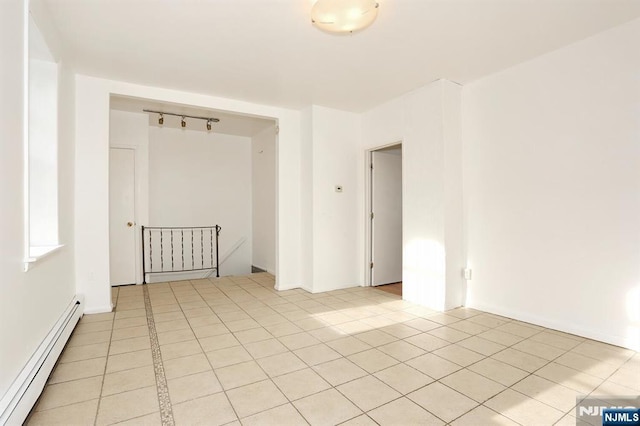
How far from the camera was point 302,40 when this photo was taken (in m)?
2.97

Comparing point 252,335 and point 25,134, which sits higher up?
point 25,134

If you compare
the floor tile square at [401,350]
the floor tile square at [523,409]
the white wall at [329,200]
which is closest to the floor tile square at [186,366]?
the floor tile square at [401,350]

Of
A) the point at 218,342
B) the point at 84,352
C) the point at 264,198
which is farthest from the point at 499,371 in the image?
the point at 264,198

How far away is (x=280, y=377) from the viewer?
2320mm

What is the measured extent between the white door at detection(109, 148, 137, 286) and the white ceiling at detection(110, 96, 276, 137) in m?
0.79

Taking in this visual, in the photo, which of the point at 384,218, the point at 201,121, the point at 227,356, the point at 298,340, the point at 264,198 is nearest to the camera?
the point at 227,356

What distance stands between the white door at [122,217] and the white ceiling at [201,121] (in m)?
0.79

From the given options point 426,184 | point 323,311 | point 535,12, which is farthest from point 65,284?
point 535,12

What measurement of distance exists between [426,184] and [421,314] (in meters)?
1.59

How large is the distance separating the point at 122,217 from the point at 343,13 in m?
4.95

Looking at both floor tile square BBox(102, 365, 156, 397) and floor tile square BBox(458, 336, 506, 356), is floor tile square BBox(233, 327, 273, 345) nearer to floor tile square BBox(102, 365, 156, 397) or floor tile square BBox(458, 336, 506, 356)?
floor tile square BBox(102, 365, 156, 397)

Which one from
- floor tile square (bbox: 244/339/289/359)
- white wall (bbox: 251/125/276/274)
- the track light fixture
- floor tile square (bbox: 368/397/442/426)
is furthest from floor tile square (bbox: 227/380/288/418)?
the track light fixture

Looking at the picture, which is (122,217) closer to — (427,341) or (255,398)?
(255,398)

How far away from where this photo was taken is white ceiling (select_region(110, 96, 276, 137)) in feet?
16.2
